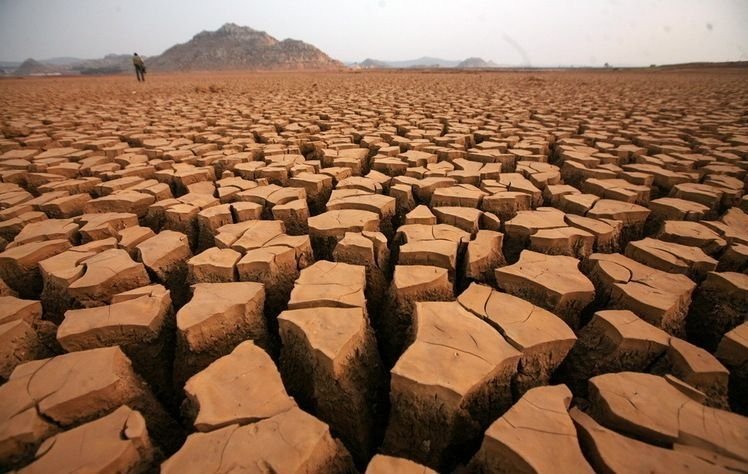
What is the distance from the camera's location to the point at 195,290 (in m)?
1.53

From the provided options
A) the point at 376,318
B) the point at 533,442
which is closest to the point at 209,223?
the point at 376,318

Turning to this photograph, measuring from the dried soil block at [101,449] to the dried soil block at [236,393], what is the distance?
5.8 inches

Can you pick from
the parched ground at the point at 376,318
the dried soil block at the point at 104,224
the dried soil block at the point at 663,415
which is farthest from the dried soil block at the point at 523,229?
the dried soil block at the point at 104,224

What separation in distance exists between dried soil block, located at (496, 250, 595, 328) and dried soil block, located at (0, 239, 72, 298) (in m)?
2.48

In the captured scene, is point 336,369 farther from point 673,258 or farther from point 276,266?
point 673,258

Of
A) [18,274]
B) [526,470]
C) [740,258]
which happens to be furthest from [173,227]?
[740,258]

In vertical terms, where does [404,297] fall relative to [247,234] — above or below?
below

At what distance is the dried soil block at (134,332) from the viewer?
4.29 feet

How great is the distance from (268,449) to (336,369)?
0.35 m

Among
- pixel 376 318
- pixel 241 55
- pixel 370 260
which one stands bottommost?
pixel 376 318

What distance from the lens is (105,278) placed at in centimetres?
160

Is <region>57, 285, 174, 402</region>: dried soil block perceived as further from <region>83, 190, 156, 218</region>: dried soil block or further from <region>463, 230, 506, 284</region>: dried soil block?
<region>463, 230, 506, 284</region>: dried soil block

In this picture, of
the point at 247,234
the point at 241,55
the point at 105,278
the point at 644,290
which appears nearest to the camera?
the point at 644,290

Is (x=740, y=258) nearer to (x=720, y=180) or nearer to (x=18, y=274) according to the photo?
(x=720, y=180)
